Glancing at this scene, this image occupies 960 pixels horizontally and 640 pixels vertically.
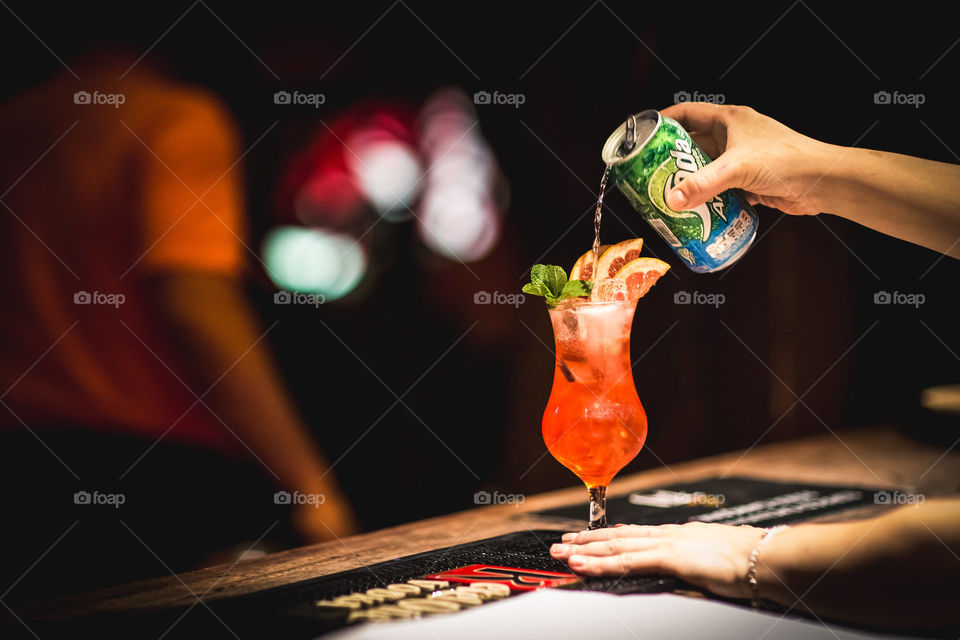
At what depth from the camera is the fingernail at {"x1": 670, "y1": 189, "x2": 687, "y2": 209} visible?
1577 millimetres

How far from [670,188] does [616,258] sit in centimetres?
19

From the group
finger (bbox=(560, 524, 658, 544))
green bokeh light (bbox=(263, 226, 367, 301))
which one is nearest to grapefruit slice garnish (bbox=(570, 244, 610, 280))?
finger (bbox=(560, 524, 658, 544))

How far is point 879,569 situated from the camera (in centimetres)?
118

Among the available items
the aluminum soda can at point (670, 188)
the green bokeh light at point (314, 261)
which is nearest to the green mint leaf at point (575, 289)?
the aluminum soda can at point (670, 188)

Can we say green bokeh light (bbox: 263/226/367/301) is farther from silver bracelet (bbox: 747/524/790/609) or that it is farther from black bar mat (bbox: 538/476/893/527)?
silver bracelet (bbox: 747/524/790/609)

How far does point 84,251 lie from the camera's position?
1.96 meters

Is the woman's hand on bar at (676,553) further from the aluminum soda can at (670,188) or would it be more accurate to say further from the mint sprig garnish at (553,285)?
the aluminum soda can at (670,188)

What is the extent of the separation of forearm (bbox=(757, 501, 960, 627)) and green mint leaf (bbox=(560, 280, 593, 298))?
0.57 metres

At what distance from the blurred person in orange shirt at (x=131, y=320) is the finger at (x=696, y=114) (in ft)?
3.70

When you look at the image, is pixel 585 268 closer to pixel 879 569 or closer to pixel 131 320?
pixel 879 569

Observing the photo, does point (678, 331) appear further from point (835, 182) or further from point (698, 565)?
point (698, 565)

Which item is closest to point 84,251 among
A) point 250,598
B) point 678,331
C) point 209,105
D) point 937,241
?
point 209,105

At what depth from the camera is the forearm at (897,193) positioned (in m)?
1.72

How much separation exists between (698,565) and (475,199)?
5.70 feet
